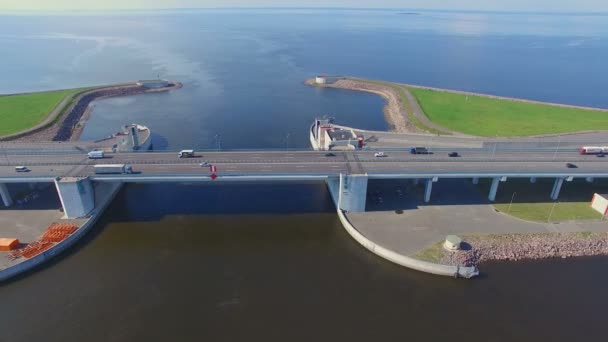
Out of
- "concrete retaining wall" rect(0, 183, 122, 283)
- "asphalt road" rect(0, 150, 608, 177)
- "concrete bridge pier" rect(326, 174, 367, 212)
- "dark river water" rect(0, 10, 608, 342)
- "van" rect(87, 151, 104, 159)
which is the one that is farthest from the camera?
"van" rect(87, 151, 104, 159)

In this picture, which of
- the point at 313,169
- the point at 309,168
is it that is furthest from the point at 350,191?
the point at 309,168

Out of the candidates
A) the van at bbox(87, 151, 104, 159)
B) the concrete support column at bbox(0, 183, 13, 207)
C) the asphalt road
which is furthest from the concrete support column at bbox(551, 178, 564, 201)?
the concrete support column at bbox(0, 183, 13, 207)

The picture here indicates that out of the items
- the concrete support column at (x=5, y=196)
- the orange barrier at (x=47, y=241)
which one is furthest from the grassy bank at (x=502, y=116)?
the concrete support column at (x=5, y=196)

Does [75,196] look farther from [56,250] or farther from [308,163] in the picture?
[308,163]

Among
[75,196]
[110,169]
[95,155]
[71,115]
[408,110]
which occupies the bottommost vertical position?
[71,115]

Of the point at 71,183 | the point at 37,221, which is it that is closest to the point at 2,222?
the point at 37,221

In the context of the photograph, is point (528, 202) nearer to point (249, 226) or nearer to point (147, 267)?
point (249, 226)

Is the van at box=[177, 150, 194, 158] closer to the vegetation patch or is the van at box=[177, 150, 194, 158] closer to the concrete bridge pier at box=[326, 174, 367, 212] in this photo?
the concrete bridge pier at box=[326, 174, 367, 212]
